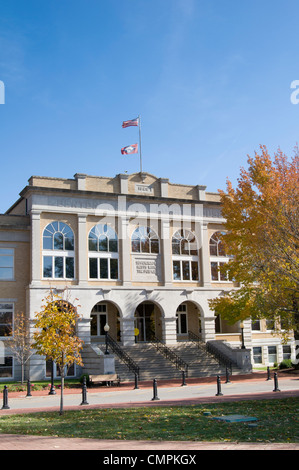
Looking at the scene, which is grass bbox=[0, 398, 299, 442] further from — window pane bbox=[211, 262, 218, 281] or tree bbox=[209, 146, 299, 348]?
window pane bbox=[211, 262, 218, 281]

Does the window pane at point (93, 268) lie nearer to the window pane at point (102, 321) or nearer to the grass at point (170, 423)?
the window pane at point (102, 321)

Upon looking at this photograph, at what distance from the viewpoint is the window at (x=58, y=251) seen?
119 ft

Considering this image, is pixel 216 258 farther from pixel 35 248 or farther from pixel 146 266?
pixel 35 248

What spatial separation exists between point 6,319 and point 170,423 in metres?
23.1

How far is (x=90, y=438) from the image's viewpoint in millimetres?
11766

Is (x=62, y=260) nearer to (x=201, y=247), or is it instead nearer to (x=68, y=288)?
(x=68, y=288)

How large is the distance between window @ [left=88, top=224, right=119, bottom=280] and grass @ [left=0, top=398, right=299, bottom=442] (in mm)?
20314

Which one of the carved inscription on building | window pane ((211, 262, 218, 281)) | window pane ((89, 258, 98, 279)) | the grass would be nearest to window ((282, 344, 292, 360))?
window pane ((211, 262, 218, 281))

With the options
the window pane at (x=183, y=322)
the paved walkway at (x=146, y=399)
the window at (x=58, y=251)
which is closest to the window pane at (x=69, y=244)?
the window at (x=58, y=251)

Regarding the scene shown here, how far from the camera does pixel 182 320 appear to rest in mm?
43344

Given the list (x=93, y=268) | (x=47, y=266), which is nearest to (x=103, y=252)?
(x=93, y=268)

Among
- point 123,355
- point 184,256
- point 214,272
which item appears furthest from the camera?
point 214,272

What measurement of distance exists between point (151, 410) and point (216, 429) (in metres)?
5.29
